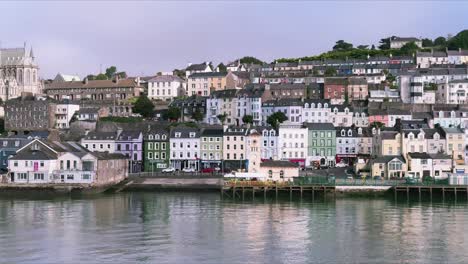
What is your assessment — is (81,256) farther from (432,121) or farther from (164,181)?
(432,121)

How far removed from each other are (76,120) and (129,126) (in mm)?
9718

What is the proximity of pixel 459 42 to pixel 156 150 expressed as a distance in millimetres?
62608

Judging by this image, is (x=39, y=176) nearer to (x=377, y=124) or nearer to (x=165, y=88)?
(x=377, y=124)

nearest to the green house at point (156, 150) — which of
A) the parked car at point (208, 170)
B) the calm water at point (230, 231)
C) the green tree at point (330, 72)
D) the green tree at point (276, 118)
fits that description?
the parked car at point (208, 170)

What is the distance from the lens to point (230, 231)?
1347 inches

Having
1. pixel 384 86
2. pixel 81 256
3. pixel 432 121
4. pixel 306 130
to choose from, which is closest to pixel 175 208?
pixel 81 256

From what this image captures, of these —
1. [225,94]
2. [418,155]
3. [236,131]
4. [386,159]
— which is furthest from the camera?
[225,94]

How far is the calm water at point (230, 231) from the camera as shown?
28.4 metres

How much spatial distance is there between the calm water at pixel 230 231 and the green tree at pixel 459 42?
68388 mm

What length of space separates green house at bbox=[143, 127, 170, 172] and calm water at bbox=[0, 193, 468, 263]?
58.6ft

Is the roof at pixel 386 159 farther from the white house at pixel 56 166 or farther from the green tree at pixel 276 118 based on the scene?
the white house at pixel 56 166

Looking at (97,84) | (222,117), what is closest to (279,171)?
(222,117)

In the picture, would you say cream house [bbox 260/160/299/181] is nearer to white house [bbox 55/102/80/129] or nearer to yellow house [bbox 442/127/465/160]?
yellow house [bbox 442/127/465/160]

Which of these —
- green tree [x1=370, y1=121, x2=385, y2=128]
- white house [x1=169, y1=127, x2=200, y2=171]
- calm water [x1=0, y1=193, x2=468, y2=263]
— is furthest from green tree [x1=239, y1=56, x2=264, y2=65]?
calm water [x1=0, y1=193, x2=468, y2=263]
